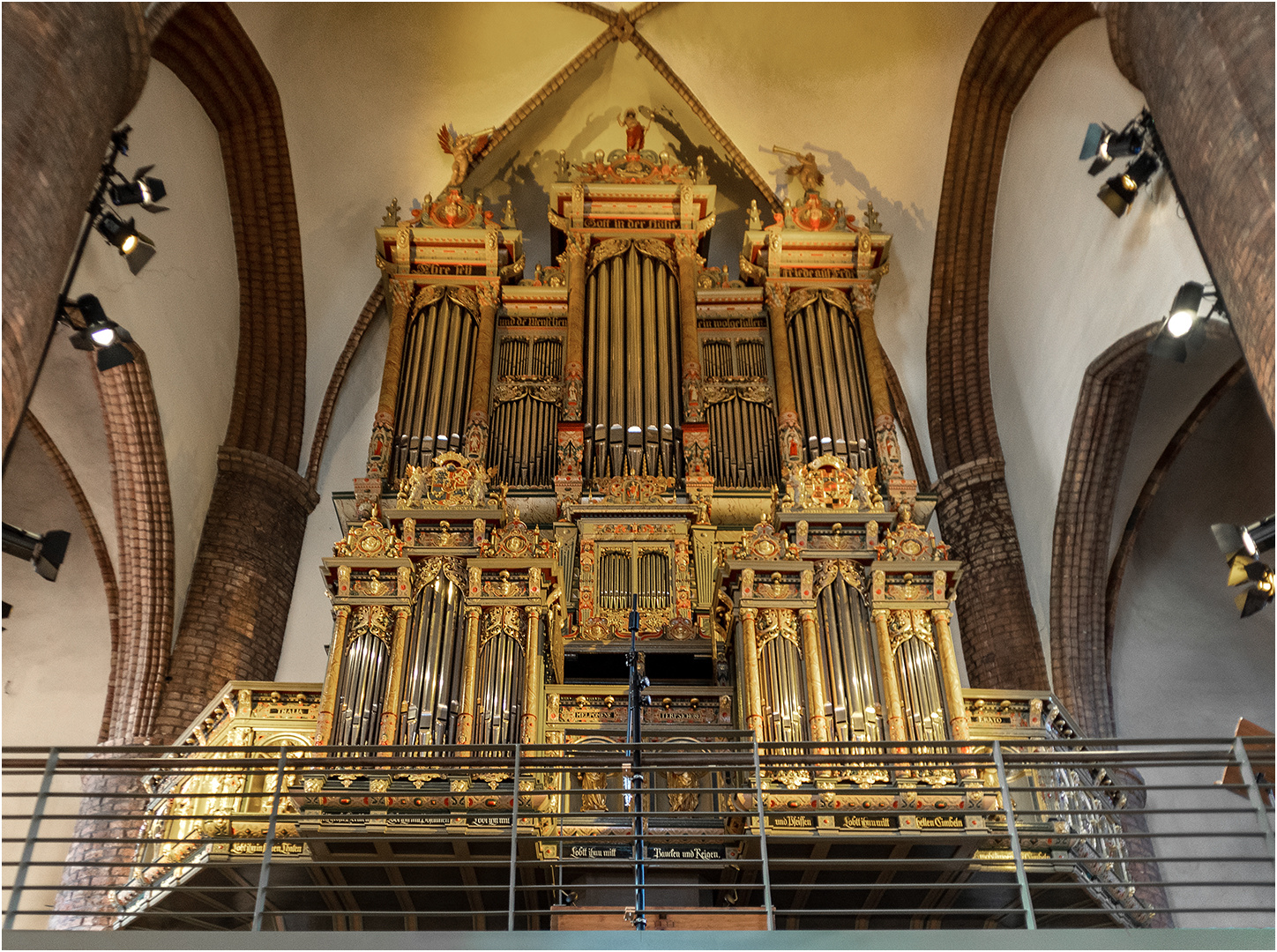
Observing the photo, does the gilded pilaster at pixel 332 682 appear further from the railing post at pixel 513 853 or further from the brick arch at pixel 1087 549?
the brick arch at pixel 1087 549

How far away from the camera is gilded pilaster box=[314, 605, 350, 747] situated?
8445 mm

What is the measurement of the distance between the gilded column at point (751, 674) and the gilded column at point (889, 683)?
926mm

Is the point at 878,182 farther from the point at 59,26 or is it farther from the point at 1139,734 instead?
the point at 59,26

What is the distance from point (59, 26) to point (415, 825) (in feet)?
18.7

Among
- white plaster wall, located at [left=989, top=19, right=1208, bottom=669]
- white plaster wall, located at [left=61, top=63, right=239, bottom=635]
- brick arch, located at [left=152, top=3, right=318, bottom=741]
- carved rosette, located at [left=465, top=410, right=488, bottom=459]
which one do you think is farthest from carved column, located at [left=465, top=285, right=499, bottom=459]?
white plaster wall, located at [left=989, top=19, right=1208, bottom=669]

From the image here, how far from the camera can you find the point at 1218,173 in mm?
7273

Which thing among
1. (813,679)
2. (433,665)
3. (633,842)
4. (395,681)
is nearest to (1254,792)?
(813,679)

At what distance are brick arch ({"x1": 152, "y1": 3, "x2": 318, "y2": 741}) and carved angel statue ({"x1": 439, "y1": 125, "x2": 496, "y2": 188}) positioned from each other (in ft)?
6.94

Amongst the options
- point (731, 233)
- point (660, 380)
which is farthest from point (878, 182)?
point (660, 380)

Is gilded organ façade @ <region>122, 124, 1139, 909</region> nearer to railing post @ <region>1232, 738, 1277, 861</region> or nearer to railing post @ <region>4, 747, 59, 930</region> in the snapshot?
railing post @ <region>1232, 738, 1277, 861</region>

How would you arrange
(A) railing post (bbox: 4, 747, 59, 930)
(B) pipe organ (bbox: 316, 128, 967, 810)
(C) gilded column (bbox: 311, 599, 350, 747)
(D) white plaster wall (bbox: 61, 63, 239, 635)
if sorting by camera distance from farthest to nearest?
(D) white plaster wall (bbox: 61, 63, 239, 635) → (B) pipe organ (bbox: 316, 128, 967, 810) → (C) gilded column (bbox: 311, 599, 350, 747) → (A) railing post (bbox: 4, 747, 59, 930)

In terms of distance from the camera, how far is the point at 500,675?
8.69 m

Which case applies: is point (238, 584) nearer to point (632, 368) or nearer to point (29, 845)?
point (632, 368)

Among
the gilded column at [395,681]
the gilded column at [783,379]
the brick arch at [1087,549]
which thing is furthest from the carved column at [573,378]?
the brick arch at [1087,549]
